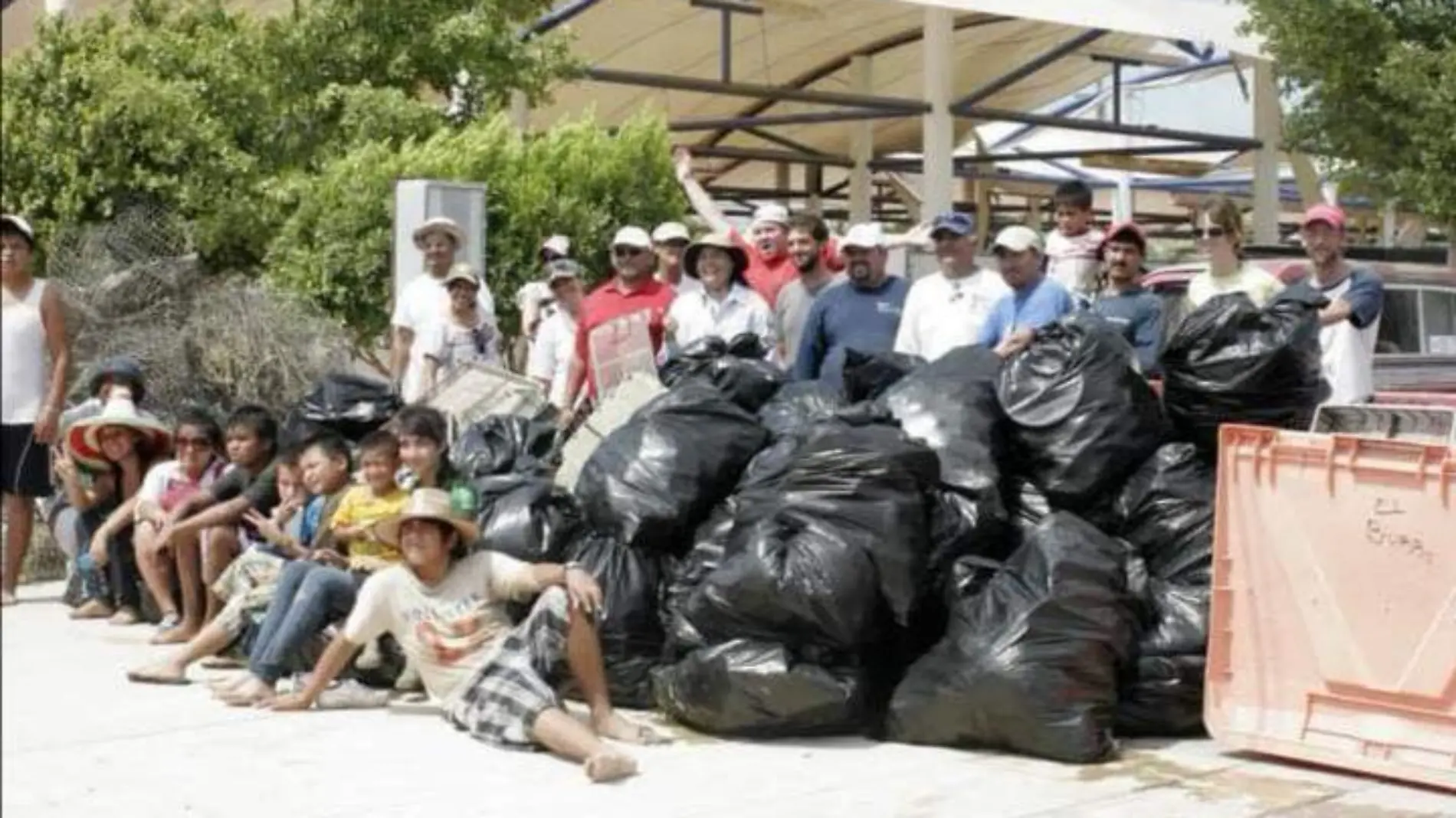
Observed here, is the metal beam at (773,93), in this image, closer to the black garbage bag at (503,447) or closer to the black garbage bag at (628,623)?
the black garbage bag at (503,447)

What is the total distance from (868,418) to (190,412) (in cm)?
330

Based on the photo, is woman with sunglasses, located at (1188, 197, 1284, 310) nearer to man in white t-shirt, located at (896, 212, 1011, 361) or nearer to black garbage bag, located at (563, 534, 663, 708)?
man in white t-shirt, located at (896, 212, 1011, 361)

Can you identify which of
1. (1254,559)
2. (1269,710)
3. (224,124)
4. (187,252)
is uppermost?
(224,124)

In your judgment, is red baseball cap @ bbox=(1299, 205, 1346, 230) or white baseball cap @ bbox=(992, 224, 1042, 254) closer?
red baseball cap @ bbox=(1299, 205, 1346, 230)

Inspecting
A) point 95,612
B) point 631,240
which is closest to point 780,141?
point 631,240

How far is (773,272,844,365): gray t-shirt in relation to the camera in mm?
8852

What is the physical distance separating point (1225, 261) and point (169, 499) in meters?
4.31

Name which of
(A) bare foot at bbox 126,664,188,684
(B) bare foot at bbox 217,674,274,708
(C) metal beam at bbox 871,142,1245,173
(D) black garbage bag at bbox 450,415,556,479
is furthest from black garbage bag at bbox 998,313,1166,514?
(C) metal beam at bbox 871,142,1245,173

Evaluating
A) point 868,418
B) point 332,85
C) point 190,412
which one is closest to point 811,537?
point 868,418

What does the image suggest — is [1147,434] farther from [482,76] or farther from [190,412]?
[482,76]

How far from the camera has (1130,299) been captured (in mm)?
7691

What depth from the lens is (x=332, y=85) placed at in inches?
488

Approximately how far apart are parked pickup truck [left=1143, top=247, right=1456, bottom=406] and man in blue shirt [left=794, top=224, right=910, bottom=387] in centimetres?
273

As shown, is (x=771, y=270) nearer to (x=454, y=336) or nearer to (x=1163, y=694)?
(x=454, y=336)
